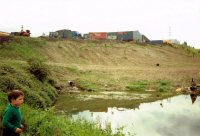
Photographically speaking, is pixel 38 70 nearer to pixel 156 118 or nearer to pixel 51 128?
pixel 156 118

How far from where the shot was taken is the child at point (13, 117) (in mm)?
7512

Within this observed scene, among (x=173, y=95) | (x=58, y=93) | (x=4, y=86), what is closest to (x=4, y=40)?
(x=58, y=93)

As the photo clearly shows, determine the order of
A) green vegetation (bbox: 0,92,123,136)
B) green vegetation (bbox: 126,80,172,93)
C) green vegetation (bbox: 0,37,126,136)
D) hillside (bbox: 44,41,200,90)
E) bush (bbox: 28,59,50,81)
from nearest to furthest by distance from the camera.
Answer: green vegetation (bbox: 0,92,123,136), green vegetation (bbox: 0,37,126,136), bush (bbox: 28,59,50,81), green vegetation (bbox: 126,80,172,93), hillside (bbox: 44,41,200,90)

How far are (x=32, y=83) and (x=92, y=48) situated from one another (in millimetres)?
35002

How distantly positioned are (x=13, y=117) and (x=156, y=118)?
1625cm

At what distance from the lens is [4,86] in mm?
20250

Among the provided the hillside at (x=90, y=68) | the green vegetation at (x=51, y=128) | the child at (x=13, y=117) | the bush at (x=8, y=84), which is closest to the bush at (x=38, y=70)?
the hillside at (x=90, y=68)

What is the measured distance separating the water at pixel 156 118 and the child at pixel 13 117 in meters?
8.08

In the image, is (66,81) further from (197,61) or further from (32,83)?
(197,61)

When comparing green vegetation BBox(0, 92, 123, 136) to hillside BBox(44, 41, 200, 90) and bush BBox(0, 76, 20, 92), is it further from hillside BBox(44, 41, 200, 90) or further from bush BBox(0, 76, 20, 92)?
hillside BBox(44, 41, 200, 90)

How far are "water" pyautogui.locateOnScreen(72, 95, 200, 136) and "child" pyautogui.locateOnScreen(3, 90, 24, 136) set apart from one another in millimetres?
8084

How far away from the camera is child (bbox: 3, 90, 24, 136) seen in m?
7.51

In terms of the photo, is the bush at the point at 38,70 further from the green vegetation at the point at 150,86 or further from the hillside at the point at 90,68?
the green vegetation at the point at 150,86

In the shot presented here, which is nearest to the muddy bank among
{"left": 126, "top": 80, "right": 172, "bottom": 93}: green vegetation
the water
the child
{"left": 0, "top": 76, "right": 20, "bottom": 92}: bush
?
the water
